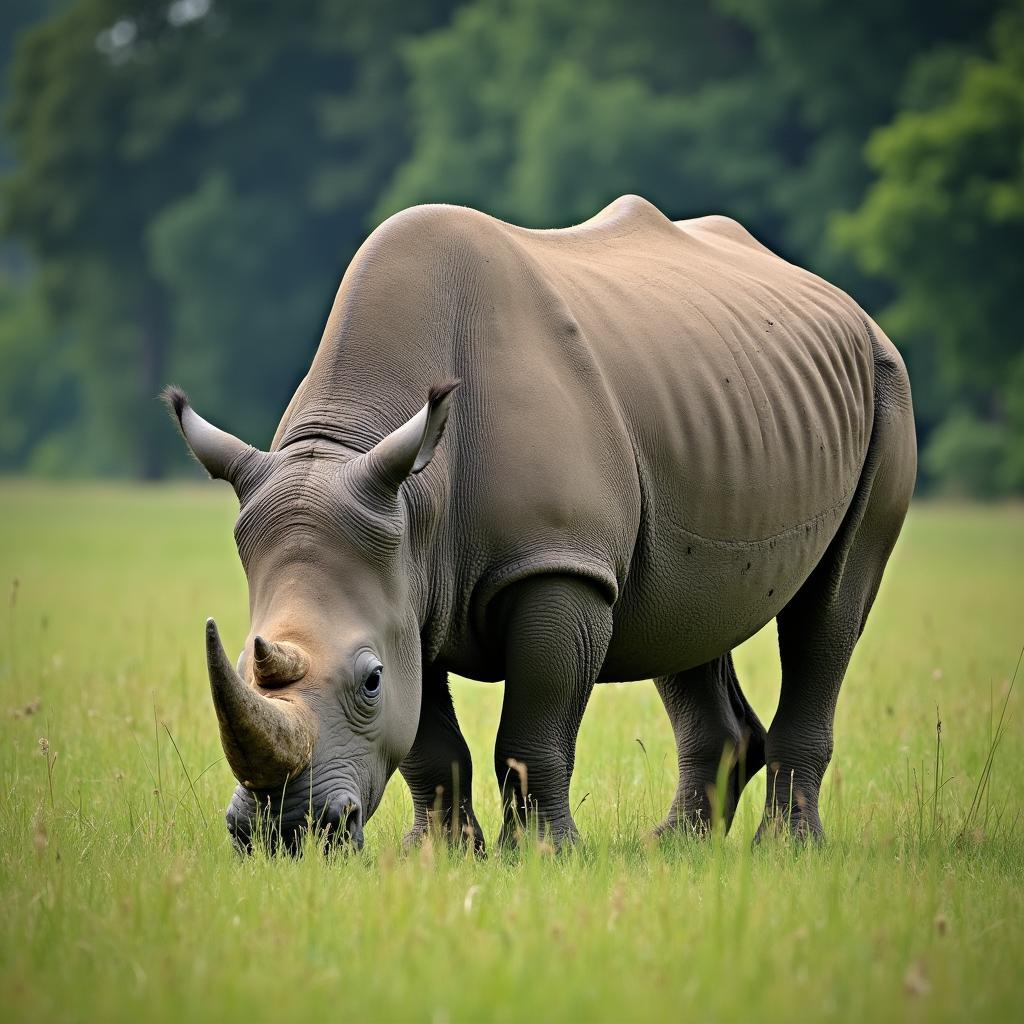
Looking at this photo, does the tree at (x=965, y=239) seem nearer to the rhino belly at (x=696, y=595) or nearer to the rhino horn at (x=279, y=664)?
the rhino belly at (x=696, y=595)

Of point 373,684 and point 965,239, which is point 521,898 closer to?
point 373,684

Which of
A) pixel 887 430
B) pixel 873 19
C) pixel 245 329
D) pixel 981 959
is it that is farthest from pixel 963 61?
pixel 981 959

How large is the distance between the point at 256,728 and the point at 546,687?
1253 millimetres

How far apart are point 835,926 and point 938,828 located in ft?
5.27

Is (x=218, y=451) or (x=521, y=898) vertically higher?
(x=218, y=451)

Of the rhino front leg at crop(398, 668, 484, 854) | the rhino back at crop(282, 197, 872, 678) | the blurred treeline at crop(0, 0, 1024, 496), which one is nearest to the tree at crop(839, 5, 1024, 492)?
the blurred treeline at crop(0, 0, 1024, 496)

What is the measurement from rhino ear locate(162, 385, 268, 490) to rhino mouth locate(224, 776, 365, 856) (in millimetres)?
952

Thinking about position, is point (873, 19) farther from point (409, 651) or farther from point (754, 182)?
point (409, 651)

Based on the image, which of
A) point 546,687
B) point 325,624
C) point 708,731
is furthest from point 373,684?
point 708,731

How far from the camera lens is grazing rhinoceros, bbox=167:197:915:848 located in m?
5.17

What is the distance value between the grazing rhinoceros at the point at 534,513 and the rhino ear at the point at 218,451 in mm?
12

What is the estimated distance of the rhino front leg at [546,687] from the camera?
18.5ft

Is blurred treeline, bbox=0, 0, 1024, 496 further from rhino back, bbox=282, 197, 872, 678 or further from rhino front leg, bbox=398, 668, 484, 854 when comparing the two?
rhino front leg, bbox=398, 668, 484, 854

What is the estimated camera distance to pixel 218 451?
5473mm
